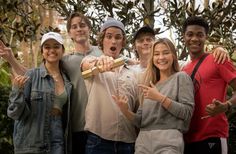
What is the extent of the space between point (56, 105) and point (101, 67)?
0.68 metres

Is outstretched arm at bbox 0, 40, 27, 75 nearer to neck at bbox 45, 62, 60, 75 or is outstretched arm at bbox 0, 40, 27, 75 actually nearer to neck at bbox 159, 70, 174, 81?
neck at bbox 45, 62, 60, 75

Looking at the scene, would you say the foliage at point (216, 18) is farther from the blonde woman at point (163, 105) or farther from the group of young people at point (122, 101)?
the blonde woman at point (163, 105)

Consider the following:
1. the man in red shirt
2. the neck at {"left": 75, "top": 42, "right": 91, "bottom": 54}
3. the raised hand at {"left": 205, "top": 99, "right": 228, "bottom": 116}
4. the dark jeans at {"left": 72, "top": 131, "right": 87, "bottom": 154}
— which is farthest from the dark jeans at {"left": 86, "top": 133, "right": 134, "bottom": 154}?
the neck at {"left": 75, "top": 42, "right": 91, "bottom": 54}

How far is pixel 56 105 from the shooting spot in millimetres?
3760

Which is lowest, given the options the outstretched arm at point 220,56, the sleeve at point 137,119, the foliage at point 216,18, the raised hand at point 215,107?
→ the sleeve at point 137,119

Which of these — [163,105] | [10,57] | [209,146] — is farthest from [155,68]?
[10,57]

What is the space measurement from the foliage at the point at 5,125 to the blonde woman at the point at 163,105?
6.94 ft

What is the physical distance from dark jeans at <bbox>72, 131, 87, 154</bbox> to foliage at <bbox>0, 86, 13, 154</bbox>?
1450 mm

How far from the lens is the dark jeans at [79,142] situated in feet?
12.8

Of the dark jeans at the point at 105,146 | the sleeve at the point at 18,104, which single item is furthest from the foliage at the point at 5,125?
the dark jeans at the point at 105,146

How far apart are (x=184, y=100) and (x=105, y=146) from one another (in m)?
0.80

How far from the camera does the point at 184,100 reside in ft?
10.7

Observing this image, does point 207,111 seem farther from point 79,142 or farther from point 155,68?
point 79,142

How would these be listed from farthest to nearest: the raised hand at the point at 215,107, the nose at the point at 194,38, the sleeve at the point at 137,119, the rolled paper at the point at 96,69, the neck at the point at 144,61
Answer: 1. the neck at the point at 144,61
2. the nose at the point at 194,38
3. the sleeve at the point at 137,119
4. the rolled paper at the point at 96,69
5. the raised hand at the point at 215,107
